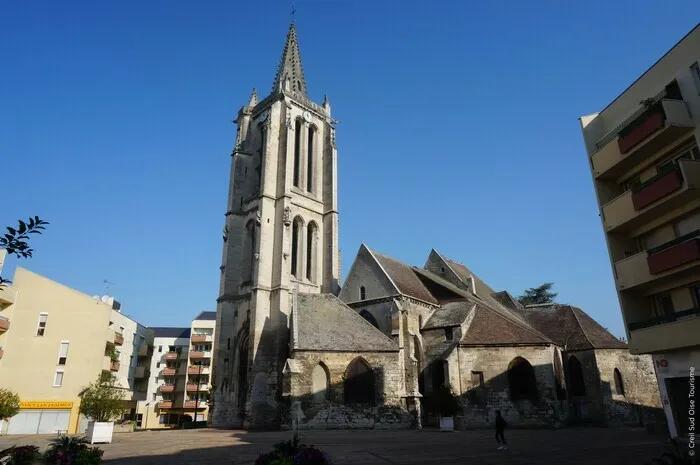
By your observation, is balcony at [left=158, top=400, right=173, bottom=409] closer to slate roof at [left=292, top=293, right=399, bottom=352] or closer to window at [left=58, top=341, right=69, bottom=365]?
window at [left=58, top=341, right=69, bottom=365]

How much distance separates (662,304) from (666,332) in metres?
1.94

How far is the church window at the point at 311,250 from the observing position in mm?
32781

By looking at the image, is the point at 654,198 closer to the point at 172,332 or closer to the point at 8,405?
the point at 8,405

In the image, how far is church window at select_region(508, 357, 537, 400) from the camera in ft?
A: 81.4

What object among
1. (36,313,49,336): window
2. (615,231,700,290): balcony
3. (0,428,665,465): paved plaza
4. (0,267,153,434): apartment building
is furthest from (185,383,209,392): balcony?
(615,231,700,290): balcony

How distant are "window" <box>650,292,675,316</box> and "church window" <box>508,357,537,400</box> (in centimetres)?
991

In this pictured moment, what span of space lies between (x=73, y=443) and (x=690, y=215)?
1819 centimetres

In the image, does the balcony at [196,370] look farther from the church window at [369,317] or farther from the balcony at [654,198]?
the balcony at [654,198]

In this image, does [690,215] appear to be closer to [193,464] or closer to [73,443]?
[193,464]

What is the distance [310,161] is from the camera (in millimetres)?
36562

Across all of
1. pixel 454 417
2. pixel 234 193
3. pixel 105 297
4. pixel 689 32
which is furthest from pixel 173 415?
Result: pixel 689 32

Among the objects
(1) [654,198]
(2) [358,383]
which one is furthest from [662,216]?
(2) [358,383]

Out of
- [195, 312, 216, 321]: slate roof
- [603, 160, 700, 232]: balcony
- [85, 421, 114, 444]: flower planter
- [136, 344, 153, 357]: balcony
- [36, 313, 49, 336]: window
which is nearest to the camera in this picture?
[603, 160, 700, 232]: balcony

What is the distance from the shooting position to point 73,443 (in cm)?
815
